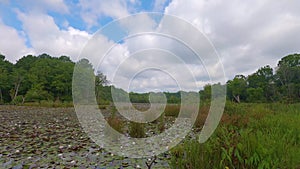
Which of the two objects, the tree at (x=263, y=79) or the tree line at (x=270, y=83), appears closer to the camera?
the tree line at (x=270, y=83)

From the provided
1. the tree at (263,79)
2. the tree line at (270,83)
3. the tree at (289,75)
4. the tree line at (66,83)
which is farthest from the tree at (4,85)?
the tree at (289,75)

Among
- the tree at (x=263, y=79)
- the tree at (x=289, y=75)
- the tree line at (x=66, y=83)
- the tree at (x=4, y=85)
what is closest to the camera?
the tree line at (x=66, y=83)

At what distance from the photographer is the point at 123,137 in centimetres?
534

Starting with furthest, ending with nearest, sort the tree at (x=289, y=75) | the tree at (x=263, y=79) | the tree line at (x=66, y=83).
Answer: the tree at (x=263, y=79) → the tree at (x=289, y=75) → the tree line at (x=66, y=83)

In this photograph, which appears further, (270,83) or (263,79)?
(263,79)

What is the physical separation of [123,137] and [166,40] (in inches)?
110

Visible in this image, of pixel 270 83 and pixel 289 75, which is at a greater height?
pixel 289 75

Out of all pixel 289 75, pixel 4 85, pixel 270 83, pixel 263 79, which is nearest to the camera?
pixel 4 85

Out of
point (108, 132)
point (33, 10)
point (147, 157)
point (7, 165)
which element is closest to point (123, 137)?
point (108, 132)

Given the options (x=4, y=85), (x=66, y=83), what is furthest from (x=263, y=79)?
(x=4, y=85)

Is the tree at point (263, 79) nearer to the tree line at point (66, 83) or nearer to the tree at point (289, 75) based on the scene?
the tree line at point (66, 83)

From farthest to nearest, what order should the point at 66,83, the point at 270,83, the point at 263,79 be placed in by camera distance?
1. the point at 263,79
2. the point at 270,83
3. the point at 66,83

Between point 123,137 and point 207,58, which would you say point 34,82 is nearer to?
point 123,137

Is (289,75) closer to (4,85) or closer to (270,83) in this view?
(270,83)
